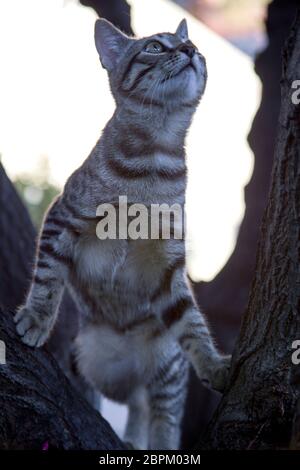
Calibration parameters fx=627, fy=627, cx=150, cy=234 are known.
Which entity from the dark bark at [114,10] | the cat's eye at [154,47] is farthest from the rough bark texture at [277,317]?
the dark bark at [114,10]

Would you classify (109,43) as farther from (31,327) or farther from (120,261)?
(31,327)

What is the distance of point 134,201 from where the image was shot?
2.69 m

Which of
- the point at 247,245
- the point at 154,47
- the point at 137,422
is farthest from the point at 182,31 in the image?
the point at 137,422

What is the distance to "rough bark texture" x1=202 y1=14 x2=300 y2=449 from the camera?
6.68 ft

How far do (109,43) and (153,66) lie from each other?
1.01 feet

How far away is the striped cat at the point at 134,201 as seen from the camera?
270 cm

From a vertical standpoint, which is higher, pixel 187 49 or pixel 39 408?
pixel 187 49

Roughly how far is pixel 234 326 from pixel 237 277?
0.98 ft

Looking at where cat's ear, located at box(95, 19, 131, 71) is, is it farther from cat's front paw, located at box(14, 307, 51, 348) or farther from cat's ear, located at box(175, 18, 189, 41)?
cat's front paw, located at box(14, 307, 51, 348)

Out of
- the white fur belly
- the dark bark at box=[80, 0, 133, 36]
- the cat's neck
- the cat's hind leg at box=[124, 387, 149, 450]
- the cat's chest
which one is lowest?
the cat's hind leg at box=[124, 387, 149, 450]

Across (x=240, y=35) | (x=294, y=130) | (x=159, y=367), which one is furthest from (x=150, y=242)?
(x=240, y=35)

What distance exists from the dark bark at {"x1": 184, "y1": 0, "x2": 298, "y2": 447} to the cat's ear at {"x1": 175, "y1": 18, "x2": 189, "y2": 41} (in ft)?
3.49

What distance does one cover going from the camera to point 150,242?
2740 millimetres

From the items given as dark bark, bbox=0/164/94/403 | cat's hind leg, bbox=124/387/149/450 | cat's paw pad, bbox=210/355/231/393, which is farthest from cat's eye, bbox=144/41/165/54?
cat's hind leg, bbox=124/387/149/450
